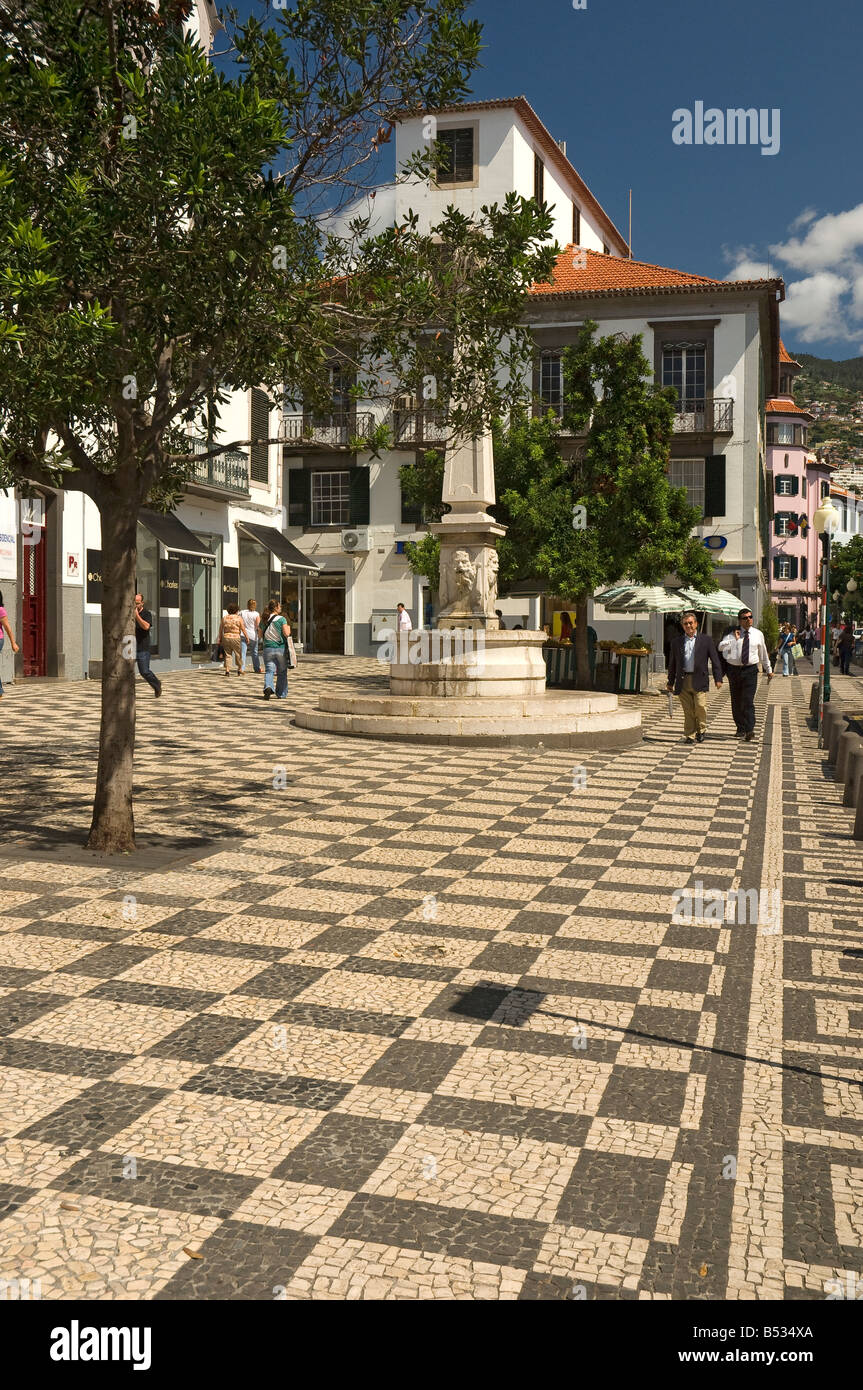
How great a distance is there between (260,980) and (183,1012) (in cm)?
48

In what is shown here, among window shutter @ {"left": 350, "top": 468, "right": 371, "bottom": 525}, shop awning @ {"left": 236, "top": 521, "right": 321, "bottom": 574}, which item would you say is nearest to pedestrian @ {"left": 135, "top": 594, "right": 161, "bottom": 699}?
shop awning @ {"left": 236, "top": 521, "right": 321, "bottom": 574}

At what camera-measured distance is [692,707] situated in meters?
15.8

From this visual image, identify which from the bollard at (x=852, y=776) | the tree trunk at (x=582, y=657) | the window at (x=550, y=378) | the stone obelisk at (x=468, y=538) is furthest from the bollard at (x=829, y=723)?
the window at (x=550, y=378)

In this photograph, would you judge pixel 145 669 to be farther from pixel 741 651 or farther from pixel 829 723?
pixel 829 723

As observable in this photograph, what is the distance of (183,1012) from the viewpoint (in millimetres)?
4582

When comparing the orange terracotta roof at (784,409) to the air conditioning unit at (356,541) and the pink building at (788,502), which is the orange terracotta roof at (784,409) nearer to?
the pink building at (788,502)

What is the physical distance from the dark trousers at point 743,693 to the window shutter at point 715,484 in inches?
904

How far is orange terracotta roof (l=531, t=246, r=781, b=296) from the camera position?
1460 inches

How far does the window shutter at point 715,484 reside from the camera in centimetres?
3784

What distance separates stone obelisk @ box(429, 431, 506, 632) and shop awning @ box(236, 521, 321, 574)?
18455mm

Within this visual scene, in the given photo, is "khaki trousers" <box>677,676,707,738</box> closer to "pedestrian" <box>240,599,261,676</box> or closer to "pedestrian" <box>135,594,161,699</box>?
"pedestrian" <box>135,594,161,699</box>

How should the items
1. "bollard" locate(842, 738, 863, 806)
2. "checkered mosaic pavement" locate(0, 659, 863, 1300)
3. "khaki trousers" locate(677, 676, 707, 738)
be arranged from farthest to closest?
"khaki trousers" locate(677, 676, 707, 738)
"bollard" locate(842, 738, 863, 806)
"checkered mosaic pavement" locate(0, 659, 863, 1300)
